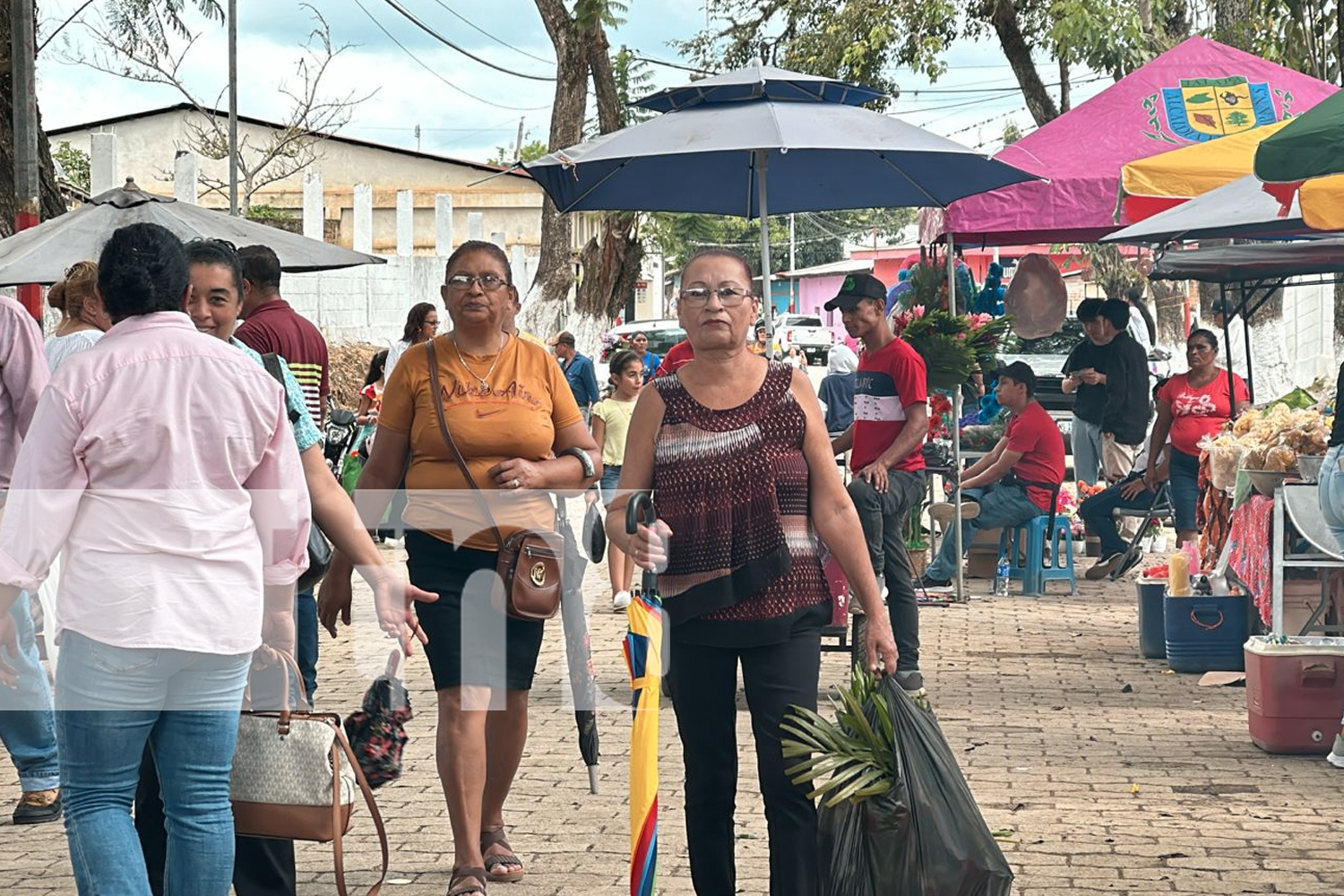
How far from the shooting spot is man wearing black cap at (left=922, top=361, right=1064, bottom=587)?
12.9 metres

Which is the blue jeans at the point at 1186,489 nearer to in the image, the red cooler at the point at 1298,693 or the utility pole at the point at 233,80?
the red cooler at the point at 1298,693

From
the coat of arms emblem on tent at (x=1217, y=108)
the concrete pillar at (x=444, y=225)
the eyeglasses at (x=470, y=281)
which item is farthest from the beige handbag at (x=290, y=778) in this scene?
the concrete pillar at (x=444, y=225)

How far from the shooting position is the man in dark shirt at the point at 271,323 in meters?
7.54

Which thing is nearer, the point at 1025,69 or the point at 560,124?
the point at 560,124

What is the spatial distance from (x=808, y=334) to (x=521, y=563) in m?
56.0

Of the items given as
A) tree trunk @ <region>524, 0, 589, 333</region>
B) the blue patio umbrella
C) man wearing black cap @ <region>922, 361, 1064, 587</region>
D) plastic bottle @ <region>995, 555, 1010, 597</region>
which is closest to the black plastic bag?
the blue patio umbrella

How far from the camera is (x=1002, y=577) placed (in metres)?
13.5

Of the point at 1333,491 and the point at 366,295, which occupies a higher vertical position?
the point at 366,295

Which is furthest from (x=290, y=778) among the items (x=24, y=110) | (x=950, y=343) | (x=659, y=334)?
(x=659, y=334)

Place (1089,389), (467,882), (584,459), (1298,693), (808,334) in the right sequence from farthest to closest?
(808,334) → (1089,389) → (1298,693) → (584,459) → (467,882)

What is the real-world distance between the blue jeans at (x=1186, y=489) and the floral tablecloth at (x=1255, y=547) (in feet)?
8.71

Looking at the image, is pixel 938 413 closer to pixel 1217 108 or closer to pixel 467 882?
pixel 1217 108

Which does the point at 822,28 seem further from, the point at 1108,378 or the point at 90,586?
the point at 90,586

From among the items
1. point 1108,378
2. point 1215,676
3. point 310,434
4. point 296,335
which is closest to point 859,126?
point 296,335
